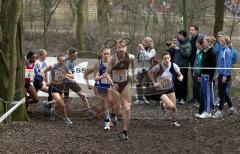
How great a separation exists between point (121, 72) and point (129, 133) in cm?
133

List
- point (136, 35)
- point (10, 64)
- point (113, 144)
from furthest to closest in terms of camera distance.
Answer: point (136, 35) → point (10, 64) → point (113, 144)

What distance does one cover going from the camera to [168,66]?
34.9 feet

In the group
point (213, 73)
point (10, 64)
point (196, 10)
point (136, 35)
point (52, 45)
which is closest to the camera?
point (10, 64)

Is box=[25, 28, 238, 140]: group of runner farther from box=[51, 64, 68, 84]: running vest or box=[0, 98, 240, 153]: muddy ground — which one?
box=[0, 98, 240, 153]: muddy ground

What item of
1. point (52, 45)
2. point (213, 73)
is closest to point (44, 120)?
point (213, 73)

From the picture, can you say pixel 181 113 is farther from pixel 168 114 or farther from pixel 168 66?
pixel 168 66

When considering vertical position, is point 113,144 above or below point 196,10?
below

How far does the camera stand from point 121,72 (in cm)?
942

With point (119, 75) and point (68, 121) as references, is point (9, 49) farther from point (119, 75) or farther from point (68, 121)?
point (119, 75)

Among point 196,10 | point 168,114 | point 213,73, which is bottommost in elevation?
point 168,114

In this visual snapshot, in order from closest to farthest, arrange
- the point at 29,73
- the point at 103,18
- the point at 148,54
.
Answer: the point at 29,73, the point at 148,54, the point at 103,18

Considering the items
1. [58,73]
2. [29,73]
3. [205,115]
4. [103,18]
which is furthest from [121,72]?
[103,18]

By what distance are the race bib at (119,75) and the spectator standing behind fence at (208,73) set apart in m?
2.53

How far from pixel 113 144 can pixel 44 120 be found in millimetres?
2973
